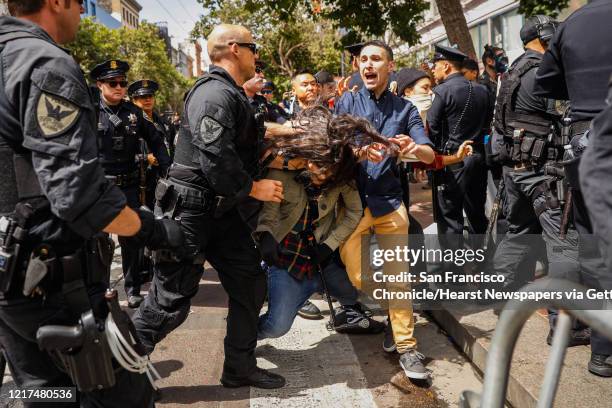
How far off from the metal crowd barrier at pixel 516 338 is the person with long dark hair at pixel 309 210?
6.91 feet

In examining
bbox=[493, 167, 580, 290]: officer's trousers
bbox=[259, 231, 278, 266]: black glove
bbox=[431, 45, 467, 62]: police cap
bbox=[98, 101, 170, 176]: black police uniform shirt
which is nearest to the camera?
bbox=[259, 231, 278, 266]: black glove

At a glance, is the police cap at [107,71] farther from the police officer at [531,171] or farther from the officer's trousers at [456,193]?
the police officer at [531,171]

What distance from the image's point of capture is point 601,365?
3205mm

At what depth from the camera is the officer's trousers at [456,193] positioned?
5168 mm

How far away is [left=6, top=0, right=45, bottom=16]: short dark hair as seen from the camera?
2.18m

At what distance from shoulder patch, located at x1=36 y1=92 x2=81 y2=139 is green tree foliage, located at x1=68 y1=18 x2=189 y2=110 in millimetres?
30201

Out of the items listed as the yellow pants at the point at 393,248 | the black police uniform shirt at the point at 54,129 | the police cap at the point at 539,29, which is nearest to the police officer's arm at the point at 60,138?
the black police uniform shirt at the point at 54,129

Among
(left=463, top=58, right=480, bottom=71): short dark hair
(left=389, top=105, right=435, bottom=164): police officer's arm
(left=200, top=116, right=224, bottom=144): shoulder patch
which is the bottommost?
(left=389, top=105, right=435, bottom=164): police officer's arm

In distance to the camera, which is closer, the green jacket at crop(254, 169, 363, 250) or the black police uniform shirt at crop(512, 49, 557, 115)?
the green jacket at crop(254, 169, 363, 250)

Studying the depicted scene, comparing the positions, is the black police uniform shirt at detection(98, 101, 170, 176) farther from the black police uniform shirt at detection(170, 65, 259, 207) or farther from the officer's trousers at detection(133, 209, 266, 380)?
the officer's trousers at detection(133, 209, 266, 380)

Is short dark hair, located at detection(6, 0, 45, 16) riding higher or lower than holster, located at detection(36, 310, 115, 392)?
higher

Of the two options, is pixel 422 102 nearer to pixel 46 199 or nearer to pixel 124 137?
pixel 124 137

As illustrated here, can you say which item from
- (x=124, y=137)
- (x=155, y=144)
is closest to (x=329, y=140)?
(x=124, y=137)

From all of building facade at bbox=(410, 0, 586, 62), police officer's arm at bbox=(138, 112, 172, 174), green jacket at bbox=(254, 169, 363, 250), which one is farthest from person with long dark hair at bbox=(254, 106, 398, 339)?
building facade at bbox=(410, 0, 586, 62)
